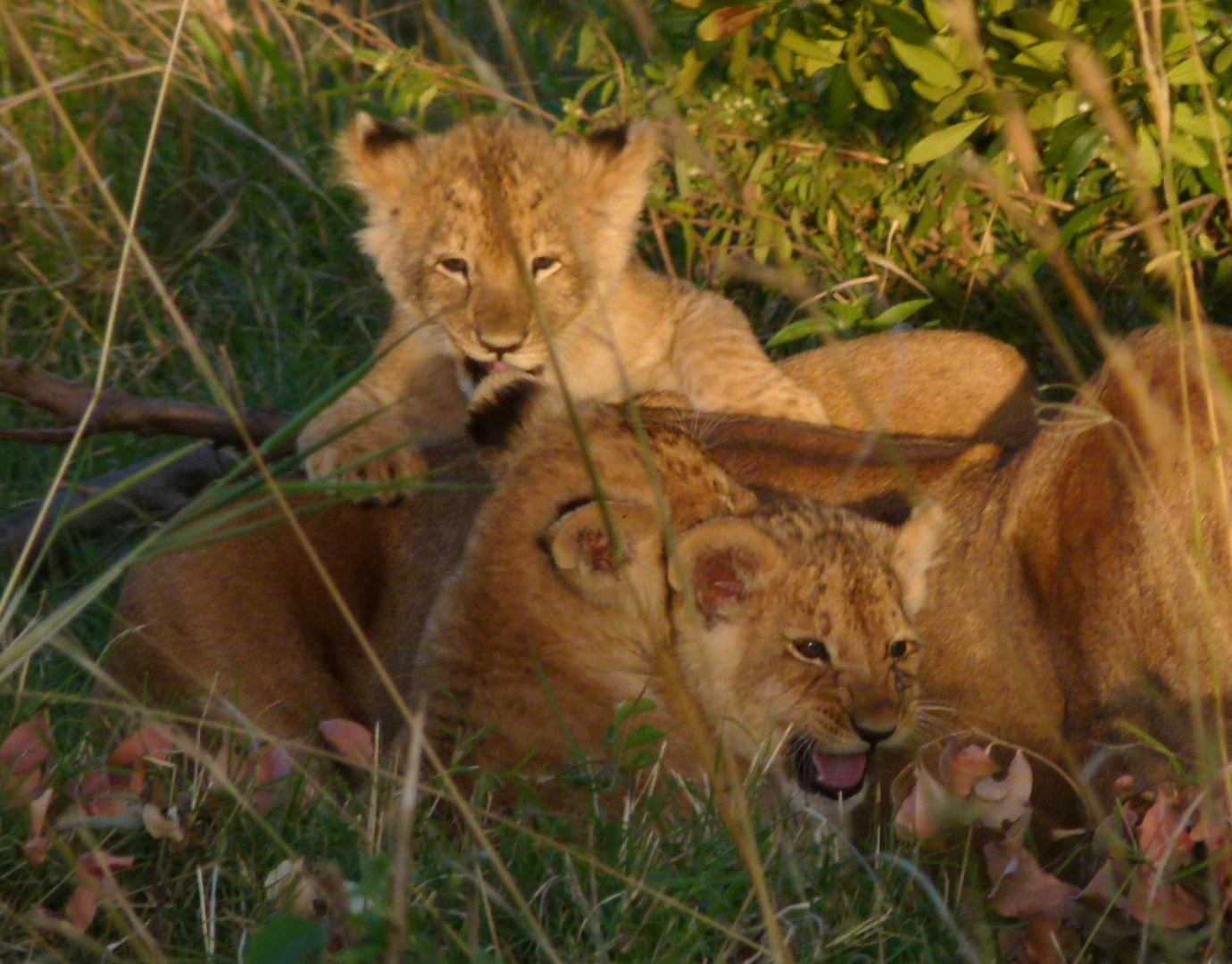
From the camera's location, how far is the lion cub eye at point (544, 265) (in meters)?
4.20

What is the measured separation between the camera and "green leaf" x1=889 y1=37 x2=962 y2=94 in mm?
3799

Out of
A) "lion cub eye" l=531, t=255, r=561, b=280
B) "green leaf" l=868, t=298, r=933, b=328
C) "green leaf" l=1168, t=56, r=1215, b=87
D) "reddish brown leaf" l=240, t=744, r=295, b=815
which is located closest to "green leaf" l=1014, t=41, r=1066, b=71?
"green leaf" l=1168, t=56, r=1215, b=87

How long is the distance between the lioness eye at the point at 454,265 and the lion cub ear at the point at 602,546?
138cm

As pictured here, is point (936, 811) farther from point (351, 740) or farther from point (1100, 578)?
point (351, 740)

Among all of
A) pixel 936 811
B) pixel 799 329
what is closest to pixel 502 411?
pixel 936 811

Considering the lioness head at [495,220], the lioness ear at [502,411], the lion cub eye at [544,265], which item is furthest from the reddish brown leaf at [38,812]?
the lion cub eye at [544,265]

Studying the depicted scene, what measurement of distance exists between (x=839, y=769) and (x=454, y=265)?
1.80m

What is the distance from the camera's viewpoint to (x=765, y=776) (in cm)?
286

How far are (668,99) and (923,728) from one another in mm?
2158

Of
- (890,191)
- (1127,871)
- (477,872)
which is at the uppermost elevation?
(477,872)

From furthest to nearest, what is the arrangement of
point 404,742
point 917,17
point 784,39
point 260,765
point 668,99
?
1. point 668,99
2. point 784,39
3. point 917,17
4. point 404,742
5. point 260,765

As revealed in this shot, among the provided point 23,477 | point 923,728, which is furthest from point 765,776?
point 23,477

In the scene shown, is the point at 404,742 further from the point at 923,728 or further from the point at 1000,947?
the point at 1000,947

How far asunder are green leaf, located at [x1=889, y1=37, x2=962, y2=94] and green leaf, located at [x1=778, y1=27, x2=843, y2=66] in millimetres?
296
